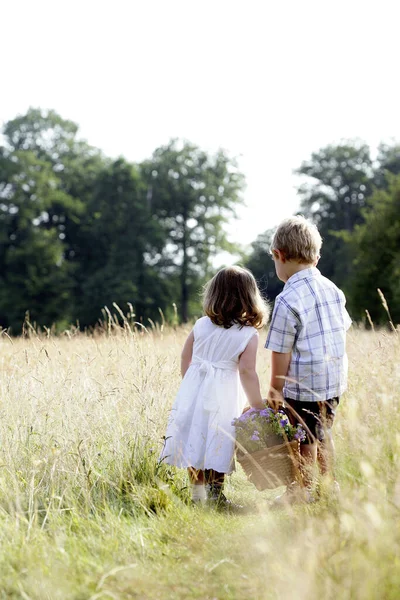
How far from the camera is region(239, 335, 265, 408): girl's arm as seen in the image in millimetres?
4016

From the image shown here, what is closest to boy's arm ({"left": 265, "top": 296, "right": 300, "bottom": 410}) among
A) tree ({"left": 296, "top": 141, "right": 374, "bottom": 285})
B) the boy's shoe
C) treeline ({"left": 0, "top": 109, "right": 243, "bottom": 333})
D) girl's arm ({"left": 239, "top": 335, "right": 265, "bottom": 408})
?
girl's arm ({"left": 239, "top": 335, "right": 265, "bottom": 408})

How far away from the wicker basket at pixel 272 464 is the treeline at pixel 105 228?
25747mm

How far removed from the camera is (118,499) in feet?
12.6

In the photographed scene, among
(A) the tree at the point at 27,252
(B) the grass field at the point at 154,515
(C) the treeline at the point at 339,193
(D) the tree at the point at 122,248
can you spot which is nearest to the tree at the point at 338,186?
(C) the treeline at the point at 339,193

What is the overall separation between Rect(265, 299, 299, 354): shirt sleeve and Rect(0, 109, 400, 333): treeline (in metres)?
25.7

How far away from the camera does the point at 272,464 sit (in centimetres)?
384

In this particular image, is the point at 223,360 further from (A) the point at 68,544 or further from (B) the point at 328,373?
(A) the point at 68,544

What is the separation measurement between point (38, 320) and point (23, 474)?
30056 millimetres

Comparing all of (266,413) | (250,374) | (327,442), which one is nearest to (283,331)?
(250,374)

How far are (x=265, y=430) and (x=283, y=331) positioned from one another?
1.87ft

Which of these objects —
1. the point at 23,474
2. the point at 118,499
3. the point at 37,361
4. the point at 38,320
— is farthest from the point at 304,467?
the point at 38,320

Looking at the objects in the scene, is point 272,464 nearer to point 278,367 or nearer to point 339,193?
point 278,367

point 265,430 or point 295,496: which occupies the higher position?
point 265,430

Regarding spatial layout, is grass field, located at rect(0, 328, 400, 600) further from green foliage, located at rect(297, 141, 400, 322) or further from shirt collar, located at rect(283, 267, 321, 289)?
green foliage, located at rect(297, 141, 400, 322)
